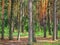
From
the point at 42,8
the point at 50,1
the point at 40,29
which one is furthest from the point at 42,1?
the point at 40,29

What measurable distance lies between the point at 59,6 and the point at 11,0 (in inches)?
313

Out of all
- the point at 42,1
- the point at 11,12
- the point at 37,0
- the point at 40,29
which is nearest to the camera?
the point at 42,1

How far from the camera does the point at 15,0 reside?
89.9 feet

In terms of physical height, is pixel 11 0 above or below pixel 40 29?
above

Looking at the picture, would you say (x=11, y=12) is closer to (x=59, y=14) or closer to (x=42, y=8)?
(x=42, y=8)

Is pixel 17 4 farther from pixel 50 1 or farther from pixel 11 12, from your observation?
pixel 50 1

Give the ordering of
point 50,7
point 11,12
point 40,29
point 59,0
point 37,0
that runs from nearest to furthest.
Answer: point 11,12 < point 37,0 < point 59,0 < point 50,7 < point 40,29

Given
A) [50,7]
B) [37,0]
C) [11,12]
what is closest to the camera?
[11,12]

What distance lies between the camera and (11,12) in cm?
2594

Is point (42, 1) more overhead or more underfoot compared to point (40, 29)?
more overhead

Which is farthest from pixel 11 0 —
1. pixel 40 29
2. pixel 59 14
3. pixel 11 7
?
pixel 40 29

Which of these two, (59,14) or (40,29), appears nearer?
(59,14)

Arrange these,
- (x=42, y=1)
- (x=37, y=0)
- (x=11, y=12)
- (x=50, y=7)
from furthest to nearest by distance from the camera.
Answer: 1. (x=50, y=7)
2. (x=37, y=0)
3. (x=11, y=12)
4. (x=42, y=1)

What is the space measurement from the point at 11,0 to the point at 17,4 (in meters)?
2.30
